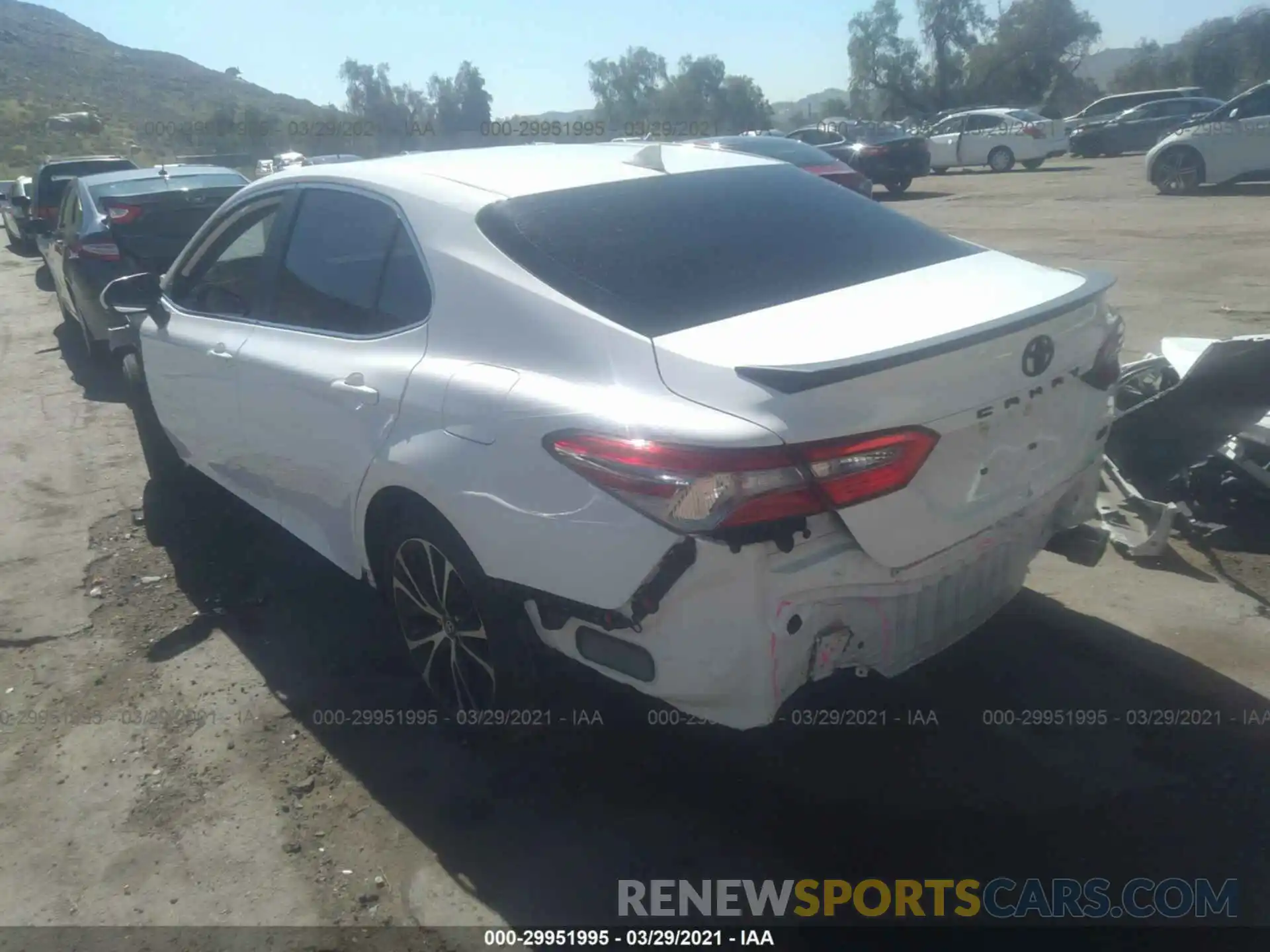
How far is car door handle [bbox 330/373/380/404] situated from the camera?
324cm

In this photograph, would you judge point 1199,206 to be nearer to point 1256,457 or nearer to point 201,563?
point 1256,457

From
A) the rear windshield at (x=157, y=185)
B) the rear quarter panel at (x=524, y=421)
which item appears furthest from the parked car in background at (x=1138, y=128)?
the rear quarter panel at (x=524, y=421)

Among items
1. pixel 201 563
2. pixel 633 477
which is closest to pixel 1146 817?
pixel 633 477

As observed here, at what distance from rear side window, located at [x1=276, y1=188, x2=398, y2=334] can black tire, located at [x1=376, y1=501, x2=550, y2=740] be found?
2.47ft

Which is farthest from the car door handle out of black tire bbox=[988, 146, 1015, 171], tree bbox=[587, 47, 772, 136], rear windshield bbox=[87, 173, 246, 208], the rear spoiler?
tree bbox=[587, 47, 772, 136]

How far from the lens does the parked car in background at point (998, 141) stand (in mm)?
27844

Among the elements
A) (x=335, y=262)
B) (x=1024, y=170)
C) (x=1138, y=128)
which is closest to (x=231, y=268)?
(x=335, y=262)

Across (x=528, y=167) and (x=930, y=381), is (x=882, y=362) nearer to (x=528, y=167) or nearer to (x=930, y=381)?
(x=930, y=381)

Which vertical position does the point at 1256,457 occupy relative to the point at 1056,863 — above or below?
above

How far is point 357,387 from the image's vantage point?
3.32 metres

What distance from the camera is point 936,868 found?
2805 mm

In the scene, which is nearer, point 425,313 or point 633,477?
point 633,477

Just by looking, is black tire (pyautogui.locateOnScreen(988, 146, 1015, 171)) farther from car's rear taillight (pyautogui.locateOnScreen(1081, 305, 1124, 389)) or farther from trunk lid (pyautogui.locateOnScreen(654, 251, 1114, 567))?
trunk lid (pyautogui.locateOnScreen(654, 251, 1114, 567))

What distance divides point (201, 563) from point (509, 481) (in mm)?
3011
